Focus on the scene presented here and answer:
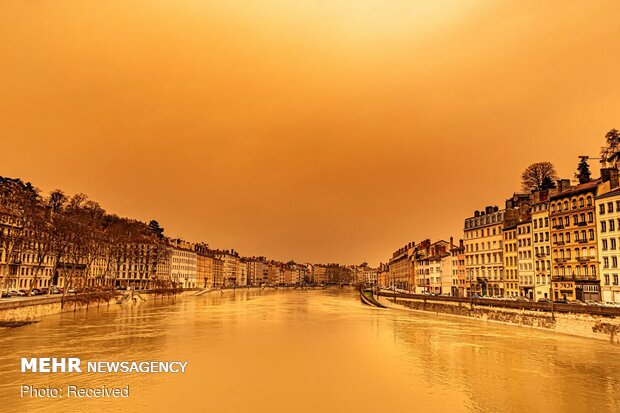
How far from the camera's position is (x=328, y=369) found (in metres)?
30.0

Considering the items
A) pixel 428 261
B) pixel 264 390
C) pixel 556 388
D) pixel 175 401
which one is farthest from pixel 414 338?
pixel 428 261

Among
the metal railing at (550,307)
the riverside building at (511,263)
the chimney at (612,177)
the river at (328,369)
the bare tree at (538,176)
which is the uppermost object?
the bare tree at (538,176)

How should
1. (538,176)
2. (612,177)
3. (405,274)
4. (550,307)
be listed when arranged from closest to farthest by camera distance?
(550,307) < (612,177) < (538,176) < (405,274)

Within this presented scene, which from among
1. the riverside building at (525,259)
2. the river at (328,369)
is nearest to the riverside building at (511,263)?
the riverside building at (525,259)

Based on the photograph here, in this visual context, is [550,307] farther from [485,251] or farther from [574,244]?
[485,251]

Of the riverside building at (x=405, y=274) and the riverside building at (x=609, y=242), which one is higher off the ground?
the riverside building at (x=609, y=242)

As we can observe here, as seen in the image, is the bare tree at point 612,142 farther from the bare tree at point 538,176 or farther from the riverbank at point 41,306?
the riverbank at point 41,306

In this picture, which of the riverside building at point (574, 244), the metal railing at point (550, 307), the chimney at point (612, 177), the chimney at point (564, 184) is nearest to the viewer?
the metal railing at point (550, 307)

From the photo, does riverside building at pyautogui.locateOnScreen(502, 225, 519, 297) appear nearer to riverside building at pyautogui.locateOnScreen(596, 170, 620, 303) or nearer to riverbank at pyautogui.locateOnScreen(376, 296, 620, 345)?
riverbank at pyautogui.locateOnScreen(376, 296, 620, 345)

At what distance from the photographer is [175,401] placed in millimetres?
21844

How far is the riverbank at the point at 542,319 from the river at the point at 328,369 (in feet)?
5.41

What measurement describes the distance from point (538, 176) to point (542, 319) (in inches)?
2069

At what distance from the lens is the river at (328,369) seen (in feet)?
71.7

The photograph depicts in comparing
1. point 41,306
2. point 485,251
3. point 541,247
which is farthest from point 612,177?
point 41,306
